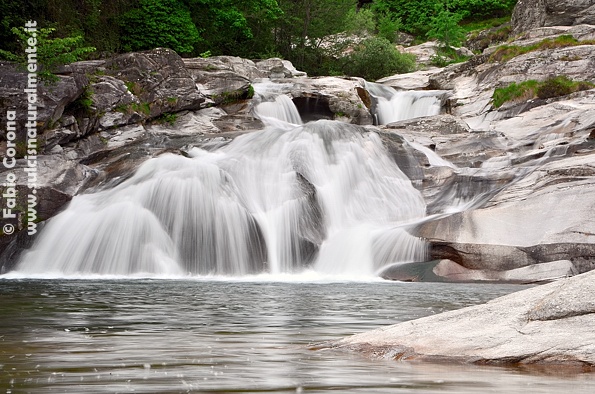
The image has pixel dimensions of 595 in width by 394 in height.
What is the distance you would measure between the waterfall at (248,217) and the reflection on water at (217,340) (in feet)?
11.8

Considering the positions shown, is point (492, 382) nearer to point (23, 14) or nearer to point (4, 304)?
point (4, 304)

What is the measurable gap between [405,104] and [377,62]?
10.00 metres

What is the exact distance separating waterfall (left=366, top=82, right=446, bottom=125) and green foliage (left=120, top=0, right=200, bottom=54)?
28.7ft

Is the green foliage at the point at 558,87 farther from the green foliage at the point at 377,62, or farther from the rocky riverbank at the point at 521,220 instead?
the green foliage at the point at 377,62

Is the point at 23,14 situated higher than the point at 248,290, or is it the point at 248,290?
the point at 23,14

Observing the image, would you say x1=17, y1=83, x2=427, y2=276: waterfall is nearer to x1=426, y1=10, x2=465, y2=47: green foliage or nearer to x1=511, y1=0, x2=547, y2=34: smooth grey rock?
x1=511, y1=0, x2=547, y2=34: smooth grey rock

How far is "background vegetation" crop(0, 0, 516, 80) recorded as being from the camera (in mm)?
29766

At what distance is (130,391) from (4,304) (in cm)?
711

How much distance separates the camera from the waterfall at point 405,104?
98.4ft

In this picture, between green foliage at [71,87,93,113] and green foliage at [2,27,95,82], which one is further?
green foliage at [71,87,93,113]

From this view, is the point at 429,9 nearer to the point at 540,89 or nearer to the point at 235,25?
the point at 235,25

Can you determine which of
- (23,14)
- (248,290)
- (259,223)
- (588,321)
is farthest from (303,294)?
(23,14)

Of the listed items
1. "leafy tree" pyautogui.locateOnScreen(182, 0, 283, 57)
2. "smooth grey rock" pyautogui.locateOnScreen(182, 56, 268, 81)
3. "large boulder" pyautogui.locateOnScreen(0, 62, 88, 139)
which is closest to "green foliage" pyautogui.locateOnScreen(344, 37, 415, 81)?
"leafy tree" pyautogui.locateOnScreen(182, 0, 283, 57)

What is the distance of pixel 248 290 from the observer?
12.9 meters
